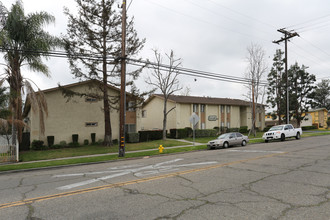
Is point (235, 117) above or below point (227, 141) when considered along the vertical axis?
above

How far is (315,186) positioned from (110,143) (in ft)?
56.8

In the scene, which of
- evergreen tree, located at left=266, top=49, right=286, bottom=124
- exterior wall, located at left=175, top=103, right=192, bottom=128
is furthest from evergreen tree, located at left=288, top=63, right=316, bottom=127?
exterior wall, located at left=175, top=103, right=192, bottom=128

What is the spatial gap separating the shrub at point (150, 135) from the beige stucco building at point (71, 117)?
10.2 feet

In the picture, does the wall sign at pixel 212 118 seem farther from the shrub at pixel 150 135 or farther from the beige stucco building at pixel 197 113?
the shrub at pixel 150 135

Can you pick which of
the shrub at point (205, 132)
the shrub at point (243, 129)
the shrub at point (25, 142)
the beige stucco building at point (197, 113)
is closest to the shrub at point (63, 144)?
the shrub at point (25, 142)

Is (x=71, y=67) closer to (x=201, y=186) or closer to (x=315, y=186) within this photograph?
(x=201, y=186)

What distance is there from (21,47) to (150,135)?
612 inches

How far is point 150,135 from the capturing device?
85.2ft

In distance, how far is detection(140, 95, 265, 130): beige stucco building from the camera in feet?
103

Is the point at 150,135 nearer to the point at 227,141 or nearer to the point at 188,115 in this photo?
the point at 188,115

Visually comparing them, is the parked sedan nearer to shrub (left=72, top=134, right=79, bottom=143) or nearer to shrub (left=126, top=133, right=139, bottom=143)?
shrub (left=126, top=133, right=139, bottom=143)

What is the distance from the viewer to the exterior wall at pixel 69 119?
20.6m

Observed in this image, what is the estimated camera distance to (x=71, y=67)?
1864 cm

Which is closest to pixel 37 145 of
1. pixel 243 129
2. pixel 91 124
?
pixel 91 124
